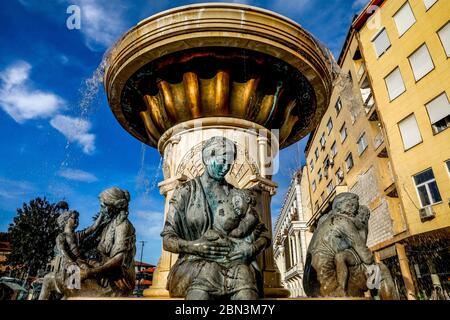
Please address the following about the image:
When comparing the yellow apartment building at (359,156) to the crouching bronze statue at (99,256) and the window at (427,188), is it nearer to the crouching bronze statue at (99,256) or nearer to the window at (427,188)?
the window at (427,188)

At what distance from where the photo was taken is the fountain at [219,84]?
3230mm

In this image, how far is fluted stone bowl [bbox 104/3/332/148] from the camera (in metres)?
3.24

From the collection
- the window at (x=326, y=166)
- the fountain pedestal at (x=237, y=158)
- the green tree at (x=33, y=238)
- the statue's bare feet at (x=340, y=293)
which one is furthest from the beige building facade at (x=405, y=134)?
the green tree at (x=33, y=238)

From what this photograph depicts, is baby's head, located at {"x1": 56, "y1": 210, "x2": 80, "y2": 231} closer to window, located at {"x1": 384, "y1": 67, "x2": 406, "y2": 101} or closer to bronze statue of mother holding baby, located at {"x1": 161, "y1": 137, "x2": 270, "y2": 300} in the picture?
bronze statue of mother holding baby, located at {"x1": 161, "y1": 137, "x2": 270, "y2": 300}

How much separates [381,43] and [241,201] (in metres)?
18.9

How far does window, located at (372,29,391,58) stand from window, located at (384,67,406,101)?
1.69 metres

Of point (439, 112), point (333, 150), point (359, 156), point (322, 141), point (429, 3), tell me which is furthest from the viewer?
point (322, 141)

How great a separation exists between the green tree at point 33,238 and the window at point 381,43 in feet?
72.2

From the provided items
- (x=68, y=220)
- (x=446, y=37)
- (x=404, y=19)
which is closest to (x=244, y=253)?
(x=68, y=220)

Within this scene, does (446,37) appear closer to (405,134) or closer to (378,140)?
(405,134)

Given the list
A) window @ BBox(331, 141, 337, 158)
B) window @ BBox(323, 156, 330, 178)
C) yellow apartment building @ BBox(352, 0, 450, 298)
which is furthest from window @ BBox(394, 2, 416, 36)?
window @ BBox(323, 156, 330, 178)

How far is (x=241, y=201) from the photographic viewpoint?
6.64 feet

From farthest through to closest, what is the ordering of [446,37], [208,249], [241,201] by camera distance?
[446,37] → [241,201] → [208,249]
